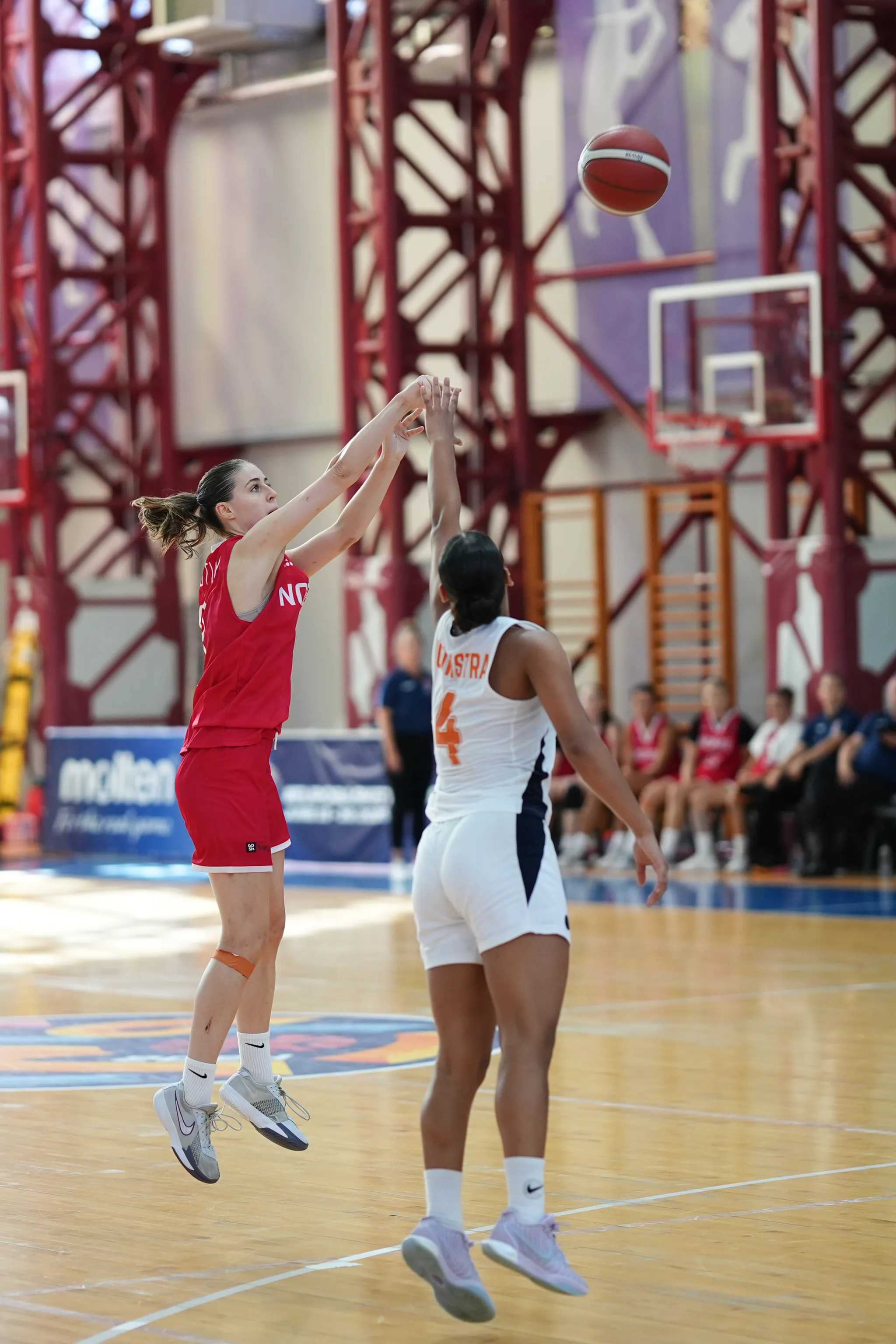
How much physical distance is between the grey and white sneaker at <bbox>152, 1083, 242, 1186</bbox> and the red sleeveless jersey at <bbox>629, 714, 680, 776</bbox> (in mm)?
11853

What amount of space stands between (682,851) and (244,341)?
9593 millimetres

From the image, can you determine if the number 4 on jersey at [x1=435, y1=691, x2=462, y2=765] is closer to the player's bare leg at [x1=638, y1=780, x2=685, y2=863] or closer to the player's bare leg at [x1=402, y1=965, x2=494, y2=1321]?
the player's bare leg at [x1=402, y1=965, x2=494, y2=1321]

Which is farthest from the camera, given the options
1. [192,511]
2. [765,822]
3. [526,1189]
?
[765,822]

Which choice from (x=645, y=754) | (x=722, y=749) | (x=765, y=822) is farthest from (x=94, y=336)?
(x=765, y=822)

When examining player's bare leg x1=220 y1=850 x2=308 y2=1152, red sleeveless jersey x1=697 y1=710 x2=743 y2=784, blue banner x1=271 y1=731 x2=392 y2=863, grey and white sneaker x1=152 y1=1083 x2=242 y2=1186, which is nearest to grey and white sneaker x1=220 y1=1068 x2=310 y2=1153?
player's bare leg x1=220 y1=850 x2=308 y2=1152

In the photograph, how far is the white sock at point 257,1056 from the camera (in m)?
6.71

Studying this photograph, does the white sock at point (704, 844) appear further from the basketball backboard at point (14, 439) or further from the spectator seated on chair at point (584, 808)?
the basketball backboard at point (14, 439)

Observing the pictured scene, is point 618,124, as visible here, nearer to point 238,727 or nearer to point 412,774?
point 412,774

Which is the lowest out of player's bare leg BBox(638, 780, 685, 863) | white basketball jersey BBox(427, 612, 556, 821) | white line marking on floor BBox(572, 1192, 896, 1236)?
player's bare leg BBox(638, 780, 685, 863)

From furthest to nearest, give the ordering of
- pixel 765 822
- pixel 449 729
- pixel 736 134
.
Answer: pixel 736 134, pixel 765 822, pixel 449 729

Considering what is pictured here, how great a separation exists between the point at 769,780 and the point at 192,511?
10713mm

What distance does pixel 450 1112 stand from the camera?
5.18 metres

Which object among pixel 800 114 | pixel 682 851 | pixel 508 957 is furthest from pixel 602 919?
pixel 508 957

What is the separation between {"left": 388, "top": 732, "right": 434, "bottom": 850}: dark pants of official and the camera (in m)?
17.6
